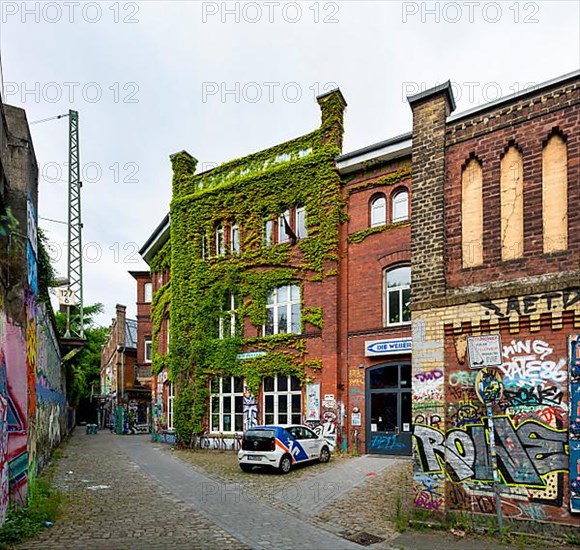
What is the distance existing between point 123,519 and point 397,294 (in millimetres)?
12802

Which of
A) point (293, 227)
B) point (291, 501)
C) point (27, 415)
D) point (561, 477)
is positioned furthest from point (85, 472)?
point (561, 477)

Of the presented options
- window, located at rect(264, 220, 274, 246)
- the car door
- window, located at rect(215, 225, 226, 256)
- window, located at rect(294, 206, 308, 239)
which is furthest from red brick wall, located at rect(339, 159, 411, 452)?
window, located at rect(215, 225, 226, 256)

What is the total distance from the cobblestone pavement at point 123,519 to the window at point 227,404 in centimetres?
766

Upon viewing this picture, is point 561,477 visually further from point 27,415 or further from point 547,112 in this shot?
point 27,415

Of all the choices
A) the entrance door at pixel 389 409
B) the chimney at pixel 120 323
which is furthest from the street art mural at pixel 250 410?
the chimney at pixel 120 323

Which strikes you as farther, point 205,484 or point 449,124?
point 205,484

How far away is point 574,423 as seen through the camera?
8.09m

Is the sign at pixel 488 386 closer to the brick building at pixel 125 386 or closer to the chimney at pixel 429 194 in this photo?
the chimney at pixel 429 194

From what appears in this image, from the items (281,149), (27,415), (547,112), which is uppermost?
(281,149)

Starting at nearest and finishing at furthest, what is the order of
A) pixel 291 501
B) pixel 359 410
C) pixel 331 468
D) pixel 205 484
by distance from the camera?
pixel 291 501 < pixel 205 484 < pixel 331 468 < pixel 359 410

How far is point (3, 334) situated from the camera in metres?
8.58

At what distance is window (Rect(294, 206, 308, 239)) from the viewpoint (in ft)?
75.7

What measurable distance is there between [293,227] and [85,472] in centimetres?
1184

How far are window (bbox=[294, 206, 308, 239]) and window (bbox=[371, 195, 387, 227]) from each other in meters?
3.01
